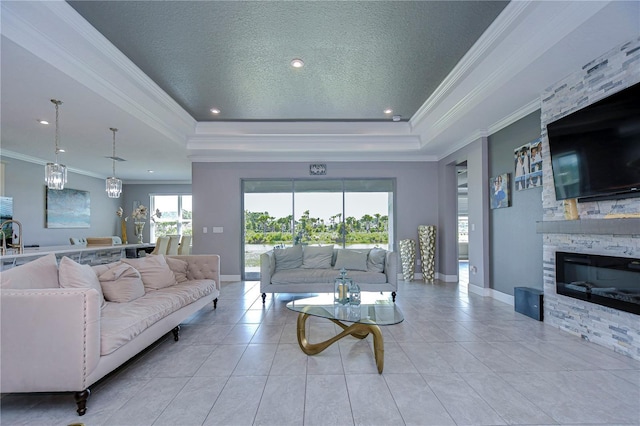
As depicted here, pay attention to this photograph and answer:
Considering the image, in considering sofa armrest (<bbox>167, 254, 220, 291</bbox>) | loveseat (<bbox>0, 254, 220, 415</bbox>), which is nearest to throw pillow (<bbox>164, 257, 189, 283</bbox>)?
sofa armrest (<bbox>167, 254, 220, 291</bbox>)

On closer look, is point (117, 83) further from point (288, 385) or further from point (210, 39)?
point (288, 385)

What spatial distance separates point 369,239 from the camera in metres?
6.92

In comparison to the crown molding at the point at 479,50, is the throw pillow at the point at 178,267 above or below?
below

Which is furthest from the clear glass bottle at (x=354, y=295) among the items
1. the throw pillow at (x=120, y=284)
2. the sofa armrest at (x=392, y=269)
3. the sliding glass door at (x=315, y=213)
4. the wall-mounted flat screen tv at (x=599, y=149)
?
the sliding glass door at (x=315, y=213)

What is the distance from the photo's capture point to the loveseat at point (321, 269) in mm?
4648

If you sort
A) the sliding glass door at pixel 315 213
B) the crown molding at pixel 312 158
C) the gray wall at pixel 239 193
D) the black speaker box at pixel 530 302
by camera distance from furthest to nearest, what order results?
the sliding glass door at pixel 315 213, the gray wall at pixel 239 193, the crown molding at pixel 312 158, the black speaker box at pixel 530 302

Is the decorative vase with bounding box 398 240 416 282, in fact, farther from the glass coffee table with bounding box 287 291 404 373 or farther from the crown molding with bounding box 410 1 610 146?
the glass coffee table with bounding box 287 291 404 373

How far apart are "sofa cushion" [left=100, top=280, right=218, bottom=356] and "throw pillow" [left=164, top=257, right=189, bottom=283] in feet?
1.13

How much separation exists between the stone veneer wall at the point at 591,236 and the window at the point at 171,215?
9901 mm

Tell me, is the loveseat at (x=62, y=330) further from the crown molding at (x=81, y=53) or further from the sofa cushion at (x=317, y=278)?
the sofa cushion at (x=317, y=278)

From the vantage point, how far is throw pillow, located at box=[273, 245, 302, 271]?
16.5ft

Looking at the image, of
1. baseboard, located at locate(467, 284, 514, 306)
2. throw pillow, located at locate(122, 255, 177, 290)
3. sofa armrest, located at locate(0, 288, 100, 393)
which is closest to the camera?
sofa armrest, located at locate(0, 288, 100, 393)

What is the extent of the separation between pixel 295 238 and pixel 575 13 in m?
5.61

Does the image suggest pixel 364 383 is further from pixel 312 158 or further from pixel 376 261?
pixel 312 158
